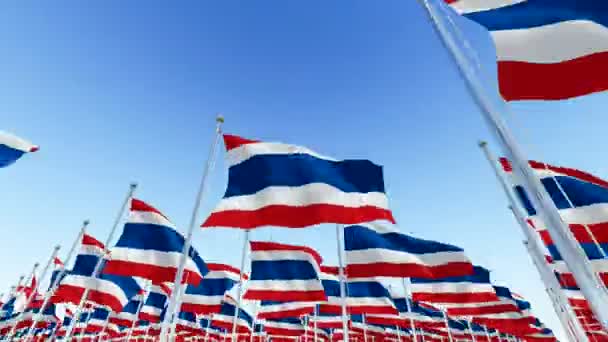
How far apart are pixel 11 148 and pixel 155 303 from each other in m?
10.4

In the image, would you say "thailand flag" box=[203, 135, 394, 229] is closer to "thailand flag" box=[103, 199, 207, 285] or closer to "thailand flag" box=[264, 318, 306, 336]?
"thailand flag" box=[103, 199, 207, 285]

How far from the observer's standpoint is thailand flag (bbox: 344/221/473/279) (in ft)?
35.2

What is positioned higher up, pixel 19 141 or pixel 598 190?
pixel 19 141

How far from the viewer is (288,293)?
1139 cm

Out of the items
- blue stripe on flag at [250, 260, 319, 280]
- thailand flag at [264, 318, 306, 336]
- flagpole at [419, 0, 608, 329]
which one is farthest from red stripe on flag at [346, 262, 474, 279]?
thailand flag at [264, 318, 306, 336]

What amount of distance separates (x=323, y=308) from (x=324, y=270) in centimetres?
171

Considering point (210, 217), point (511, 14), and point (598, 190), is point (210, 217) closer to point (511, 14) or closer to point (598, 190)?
point (511, 14)

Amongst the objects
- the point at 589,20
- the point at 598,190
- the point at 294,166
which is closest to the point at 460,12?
the point at 589,20

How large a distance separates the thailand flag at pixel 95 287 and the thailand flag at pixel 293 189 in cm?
713

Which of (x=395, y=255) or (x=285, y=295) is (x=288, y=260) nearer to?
(x=285, y=295)

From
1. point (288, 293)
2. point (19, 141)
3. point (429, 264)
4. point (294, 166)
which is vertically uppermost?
point (19, 141)

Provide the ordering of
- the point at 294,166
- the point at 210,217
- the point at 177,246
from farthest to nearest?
the point at 177,246, the point at 294,166, the point at 210,217

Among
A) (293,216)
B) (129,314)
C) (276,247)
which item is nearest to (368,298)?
(276,247)

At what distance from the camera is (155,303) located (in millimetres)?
16969
